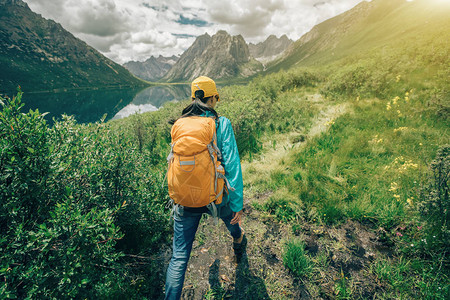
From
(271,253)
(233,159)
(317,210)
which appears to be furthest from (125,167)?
(317,210)

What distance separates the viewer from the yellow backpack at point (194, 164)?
2.40m

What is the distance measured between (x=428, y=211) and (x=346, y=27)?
229276mm

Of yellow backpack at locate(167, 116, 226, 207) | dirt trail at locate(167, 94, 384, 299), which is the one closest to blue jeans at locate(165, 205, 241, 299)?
yellow backpack at locate(167, 116, 226, 207)

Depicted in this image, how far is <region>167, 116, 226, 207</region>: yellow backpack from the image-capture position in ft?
7.88

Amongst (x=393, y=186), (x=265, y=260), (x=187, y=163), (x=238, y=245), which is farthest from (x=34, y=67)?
(x=393, y=186)

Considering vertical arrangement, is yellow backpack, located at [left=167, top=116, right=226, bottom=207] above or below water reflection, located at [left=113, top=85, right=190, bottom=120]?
below

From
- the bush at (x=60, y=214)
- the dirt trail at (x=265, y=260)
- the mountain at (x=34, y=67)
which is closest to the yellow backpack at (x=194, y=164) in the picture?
the bush at (x=60, y=214)

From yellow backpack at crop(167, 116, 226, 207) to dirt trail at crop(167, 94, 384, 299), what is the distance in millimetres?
1861

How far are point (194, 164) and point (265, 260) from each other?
2646 mm

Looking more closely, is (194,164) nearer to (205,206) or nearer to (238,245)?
(205,206)

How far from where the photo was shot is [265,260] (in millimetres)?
3688

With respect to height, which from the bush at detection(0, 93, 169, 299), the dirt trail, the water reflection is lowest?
the dirt trail

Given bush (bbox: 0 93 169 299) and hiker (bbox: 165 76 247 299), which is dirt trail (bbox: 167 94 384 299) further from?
hiker (bbox: 165 76 247 299)

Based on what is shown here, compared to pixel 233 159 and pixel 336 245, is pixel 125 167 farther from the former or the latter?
pixel 336 245
